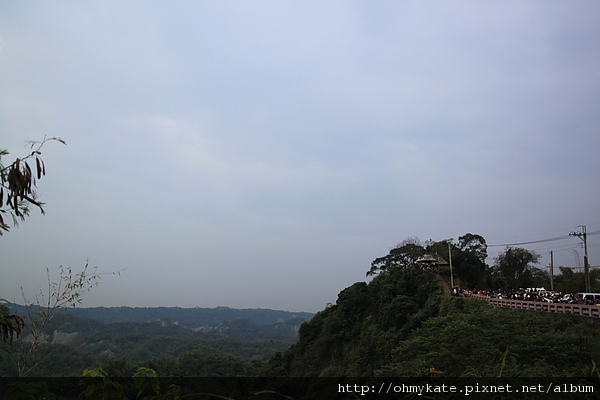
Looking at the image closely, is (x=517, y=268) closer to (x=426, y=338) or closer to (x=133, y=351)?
(x=426, y=338)

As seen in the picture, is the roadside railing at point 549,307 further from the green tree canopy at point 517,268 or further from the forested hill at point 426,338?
the green tree canopy at point 517,268

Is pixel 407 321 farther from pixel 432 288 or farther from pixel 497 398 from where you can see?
pixel 497 398

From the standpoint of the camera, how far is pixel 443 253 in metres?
37.6

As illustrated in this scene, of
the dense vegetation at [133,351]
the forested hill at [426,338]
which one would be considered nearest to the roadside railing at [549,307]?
the forested hill at [426,338]

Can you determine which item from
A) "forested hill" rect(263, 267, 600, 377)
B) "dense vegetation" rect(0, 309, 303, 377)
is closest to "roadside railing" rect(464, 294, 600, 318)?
"forested hill" rect(263, 267, 600, 377)

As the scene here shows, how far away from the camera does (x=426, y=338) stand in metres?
15.2

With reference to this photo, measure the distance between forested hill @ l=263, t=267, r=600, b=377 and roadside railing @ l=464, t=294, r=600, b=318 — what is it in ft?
1.67

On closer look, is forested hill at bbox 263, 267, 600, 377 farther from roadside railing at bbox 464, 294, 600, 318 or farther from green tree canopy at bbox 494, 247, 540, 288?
green tree canopy at bbox 494, 247, 540, 288

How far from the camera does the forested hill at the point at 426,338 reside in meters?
9.92

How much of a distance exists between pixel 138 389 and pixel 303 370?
33.9m

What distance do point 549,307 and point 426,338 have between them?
6.59 meters

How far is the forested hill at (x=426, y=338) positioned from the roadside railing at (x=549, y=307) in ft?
1.67

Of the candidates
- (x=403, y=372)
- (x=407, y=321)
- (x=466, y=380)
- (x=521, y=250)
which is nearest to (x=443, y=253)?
(x=521, y=250)

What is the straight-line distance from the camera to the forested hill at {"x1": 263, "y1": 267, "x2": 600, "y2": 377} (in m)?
9.92
